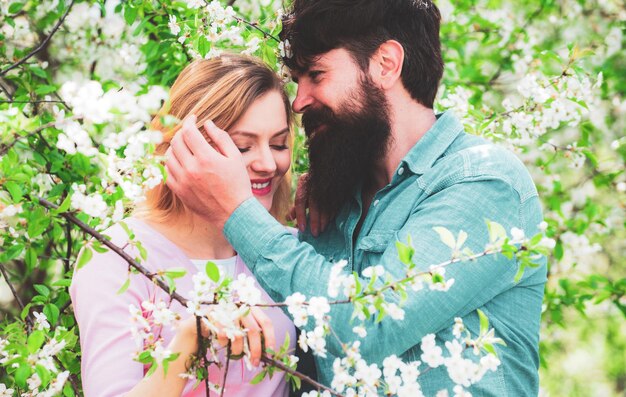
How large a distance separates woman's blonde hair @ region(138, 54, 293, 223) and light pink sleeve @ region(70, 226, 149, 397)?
0.43 m

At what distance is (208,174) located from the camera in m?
2.04

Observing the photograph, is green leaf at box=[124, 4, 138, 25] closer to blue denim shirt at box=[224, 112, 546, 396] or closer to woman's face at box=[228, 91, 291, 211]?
woman's face at box=[228, 91, 291, 211]

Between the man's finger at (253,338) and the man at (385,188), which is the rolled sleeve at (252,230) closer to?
the man at (385,188)

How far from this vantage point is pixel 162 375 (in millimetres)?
1782

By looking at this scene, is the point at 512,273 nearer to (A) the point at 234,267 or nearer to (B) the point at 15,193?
(A) the point at 234,267

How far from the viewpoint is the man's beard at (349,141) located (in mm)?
2557

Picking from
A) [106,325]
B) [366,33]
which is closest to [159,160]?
[106,325]

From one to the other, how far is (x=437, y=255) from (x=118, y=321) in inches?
35.2

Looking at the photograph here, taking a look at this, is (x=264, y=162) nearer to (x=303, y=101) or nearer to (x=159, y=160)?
(x=303, y=101)

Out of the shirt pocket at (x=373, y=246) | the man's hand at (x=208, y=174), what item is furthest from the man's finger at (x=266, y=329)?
the shirt pocket at (x=373, y=246)

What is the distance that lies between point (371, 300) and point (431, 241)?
0.45 metres

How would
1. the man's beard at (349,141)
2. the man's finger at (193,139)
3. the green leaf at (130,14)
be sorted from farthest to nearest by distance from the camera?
1. the green leaf at (130,14)
2. the man's beard at (349,141)
3. the man's finger at (193,139)

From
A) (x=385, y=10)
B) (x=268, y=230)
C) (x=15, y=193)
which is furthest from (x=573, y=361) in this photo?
(x=15, y=193)

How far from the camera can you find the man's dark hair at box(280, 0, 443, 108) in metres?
A: 2.63
